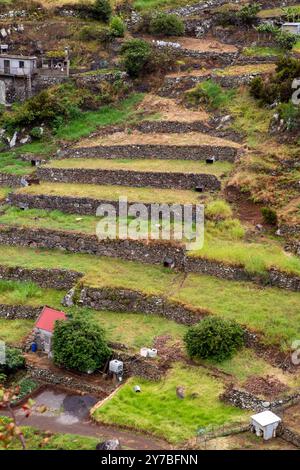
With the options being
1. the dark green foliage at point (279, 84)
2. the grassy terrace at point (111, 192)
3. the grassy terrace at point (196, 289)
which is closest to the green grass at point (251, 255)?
the grassy terrace at point (196, 289)

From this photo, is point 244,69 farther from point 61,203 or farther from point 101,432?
point 101,432

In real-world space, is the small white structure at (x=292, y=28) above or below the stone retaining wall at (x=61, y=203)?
above

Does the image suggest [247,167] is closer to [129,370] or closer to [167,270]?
[167,270]

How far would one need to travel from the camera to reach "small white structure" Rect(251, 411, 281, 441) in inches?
891

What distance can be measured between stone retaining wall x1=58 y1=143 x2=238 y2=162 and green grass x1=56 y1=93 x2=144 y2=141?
7.49 ft

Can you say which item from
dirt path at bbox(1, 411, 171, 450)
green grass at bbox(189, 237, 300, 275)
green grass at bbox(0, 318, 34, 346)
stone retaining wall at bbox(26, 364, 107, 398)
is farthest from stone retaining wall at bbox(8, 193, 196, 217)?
dirt path at bbox(1, 411, 171, 450)

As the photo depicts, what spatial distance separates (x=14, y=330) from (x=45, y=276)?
3315mm

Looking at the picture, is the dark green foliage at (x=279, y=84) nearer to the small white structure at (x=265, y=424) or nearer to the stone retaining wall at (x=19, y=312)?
the stone retaining wall at (x=19, y=312)

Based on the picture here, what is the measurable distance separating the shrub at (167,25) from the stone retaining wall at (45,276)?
964 inches

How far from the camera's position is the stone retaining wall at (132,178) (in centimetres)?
3666

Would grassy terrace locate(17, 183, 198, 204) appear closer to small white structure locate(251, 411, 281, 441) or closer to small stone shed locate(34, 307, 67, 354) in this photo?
small stone shed locate(34, 307, 67, 354)

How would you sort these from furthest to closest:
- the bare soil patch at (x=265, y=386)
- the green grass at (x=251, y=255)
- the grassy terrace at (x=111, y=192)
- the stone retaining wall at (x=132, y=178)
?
the stone retaining wall at (x=132, y=178), the grassy terrace at (x=111, y=192), the green grass at (x=251, y=255), the bare soil patch at (x=265, y=386)

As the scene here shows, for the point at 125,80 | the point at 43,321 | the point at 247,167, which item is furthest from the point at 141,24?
the point at 43,321

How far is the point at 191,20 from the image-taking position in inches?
2034
